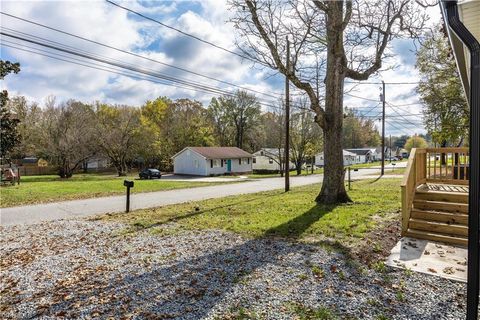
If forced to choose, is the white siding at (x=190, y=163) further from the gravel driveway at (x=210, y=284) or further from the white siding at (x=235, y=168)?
the gravel driveway at (x=210, y=284)

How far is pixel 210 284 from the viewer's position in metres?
4.18

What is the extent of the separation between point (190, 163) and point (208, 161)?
252 cm

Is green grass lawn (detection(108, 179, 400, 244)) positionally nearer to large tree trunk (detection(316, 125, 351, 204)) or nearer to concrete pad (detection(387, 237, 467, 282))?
large tree trunk (detection(316, 125, 351, 204))

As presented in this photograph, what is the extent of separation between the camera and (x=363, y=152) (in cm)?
6756

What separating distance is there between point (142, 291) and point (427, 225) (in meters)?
5.68

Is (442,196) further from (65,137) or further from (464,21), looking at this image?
(65,137)

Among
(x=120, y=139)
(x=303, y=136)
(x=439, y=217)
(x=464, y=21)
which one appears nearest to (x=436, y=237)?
(x=439, y=217)

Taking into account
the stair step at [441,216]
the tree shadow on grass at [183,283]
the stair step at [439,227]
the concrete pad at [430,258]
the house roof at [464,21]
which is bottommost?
the tree shadow on grass at [183,283]

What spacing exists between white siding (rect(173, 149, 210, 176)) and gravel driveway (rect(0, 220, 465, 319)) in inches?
1082

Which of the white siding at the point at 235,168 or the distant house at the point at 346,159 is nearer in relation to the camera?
the white siding at the point at 235,168

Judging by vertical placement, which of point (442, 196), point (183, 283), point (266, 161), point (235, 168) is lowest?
point (183, 283)

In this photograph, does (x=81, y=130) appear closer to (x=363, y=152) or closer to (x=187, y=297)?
(x=187, y=297)

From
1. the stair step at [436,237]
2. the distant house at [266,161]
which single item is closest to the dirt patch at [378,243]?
the stair step at [436,237]

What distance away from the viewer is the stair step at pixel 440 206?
21.2ft
